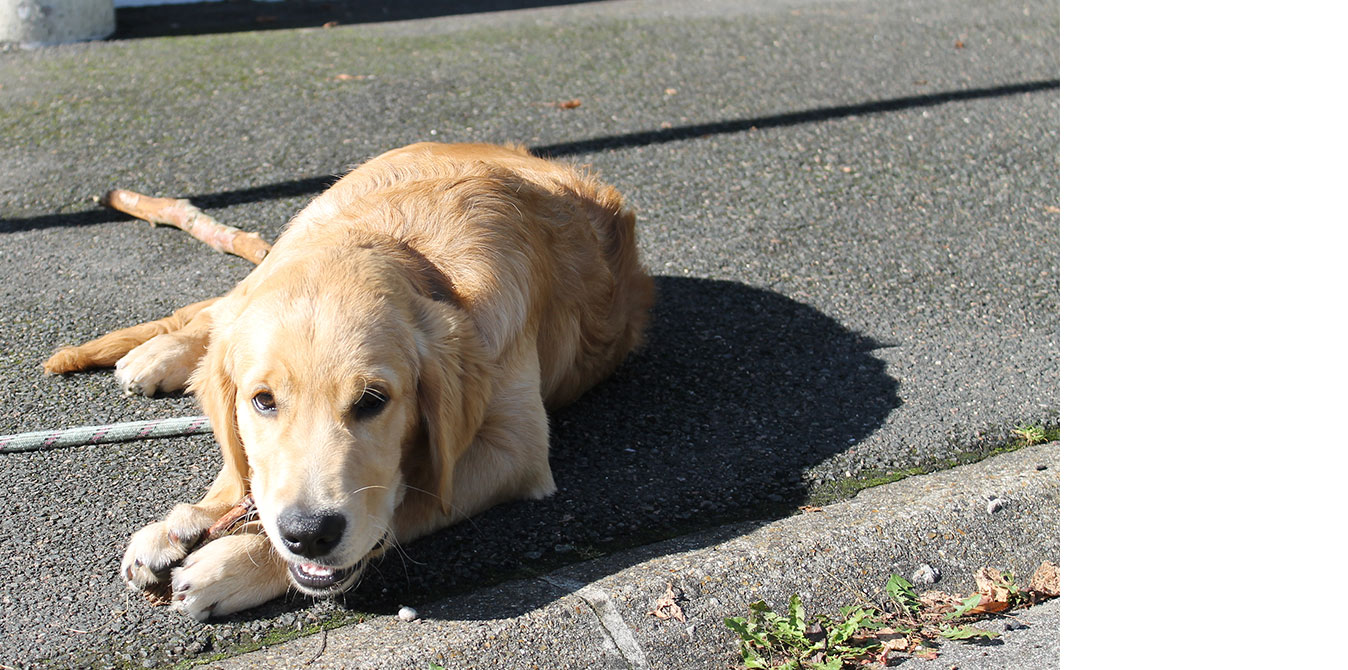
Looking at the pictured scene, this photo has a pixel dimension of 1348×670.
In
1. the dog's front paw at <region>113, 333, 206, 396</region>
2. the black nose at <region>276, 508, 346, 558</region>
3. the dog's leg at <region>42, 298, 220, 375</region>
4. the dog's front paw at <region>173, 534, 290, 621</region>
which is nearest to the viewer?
the black nose at <region>276, 508, 346, 558</region>

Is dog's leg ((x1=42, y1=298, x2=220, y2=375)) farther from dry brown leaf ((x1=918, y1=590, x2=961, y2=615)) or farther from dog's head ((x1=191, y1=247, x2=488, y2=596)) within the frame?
dry brown leaf ((x1=918, y1=590, x2=961, y2=615))

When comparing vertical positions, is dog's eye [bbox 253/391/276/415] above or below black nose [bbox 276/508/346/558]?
above

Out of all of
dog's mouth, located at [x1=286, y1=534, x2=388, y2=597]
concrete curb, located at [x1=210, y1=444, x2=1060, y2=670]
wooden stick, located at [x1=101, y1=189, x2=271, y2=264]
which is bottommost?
concrete curb, located at [x1=210, y1=444, x2=1060, y2=670]

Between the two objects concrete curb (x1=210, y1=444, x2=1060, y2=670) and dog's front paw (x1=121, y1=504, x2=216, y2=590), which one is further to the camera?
dog's front paw (x1=121, y1=504, x2=216, y2=590)

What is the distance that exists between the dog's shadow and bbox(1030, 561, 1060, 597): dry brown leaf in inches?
30.5

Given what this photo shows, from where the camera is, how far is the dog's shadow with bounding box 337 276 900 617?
3391mm

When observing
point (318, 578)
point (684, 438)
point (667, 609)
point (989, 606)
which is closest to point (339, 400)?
point (318, 578)

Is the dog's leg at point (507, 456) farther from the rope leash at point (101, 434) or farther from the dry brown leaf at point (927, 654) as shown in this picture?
Answer: the dry brown leaf at point (927, 654)

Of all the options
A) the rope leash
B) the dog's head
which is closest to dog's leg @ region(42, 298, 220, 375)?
the rope leash

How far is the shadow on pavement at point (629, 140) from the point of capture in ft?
18.7

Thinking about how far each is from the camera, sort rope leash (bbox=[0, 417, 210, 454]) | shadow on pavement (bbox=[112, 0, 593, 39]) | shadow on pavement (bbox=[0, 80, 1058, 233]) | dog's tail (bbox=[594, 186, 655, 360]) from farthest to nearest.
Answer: shadow on pavement (bbox=[112, 0, 593, 39])
shadow on pavement (bbox=[0, 80, 1058, 233])
dog's tail (bbox=[594, 186, 655, 360])
rope leash (bbox=[0, 417, 210, 454])

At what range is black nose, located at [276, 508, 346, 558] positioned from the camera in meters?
2.85

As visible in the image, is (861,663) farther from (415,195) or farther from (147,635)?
(415,195)

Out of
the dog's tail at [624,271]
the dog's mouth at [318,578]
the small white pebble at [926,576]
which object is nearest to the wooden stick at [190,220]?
the dog's tail at [624,271]
